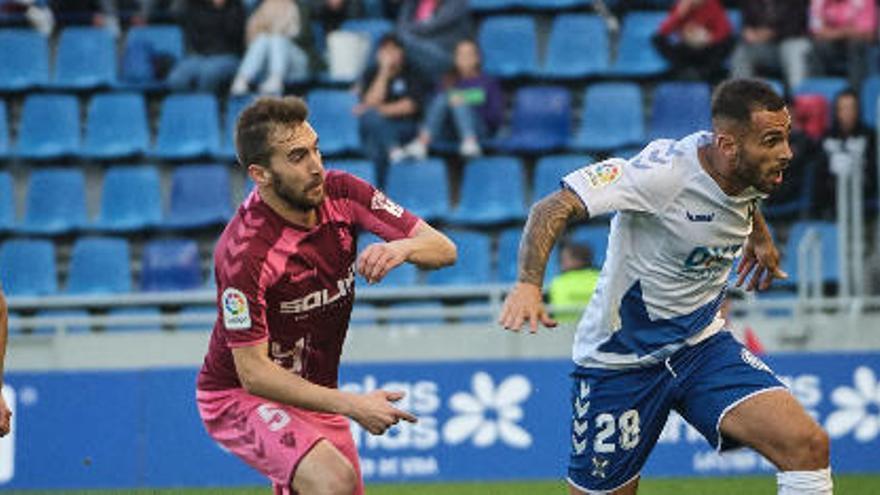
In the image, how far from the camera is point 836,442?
13516mm

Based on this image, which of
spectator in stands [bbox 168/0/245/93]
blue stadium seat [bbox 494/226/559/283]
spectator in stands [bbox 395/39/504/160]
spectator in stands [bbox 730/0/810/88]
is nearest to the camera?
blue stadium seat [bbox 494/226/559/283]

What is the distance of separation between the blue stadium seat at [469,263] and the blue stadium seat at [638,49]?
239cm

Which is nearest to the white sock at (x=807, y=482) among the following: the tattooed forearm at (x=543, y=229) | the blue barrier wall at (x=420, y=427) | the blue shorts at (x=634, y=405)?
the blue shorts at (x=634, y=405)

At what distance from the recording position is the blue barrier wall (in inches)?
532

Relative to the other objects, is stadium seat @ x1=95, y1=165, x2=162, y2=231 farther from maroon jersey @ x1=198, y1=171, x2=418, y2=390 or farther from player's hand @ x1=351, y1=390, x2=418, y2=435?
player's hand @ x1=351, y1=390, x2=418, y2=435

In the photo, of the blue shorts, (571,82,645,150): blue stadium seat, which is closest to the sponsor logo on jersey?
the blue shorts

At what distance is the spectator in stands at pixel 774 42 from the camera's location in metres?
17.5

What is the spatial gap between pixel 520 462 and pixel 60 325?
12.8ft

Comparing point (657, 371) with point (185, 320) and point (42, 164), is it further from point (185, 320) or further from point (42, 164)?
point (42, 164)

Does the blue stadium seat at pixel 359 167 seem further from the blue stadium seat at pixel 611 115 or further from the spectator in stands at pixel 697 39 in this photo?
the spectator in stands at pixel 697 39

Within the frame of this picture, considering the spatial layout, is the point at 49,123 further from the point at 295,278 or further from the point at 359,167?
the point at 295,278

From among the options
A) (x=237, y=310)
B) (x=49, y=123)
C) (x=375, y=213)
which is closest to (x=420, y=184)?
(x=49, y=123)

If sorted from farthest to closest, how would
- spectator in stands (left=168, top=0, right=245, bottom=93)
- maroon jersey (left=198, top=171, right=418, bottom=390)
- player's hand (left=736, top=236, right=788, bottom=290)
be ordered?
1. spectator in stands (left=168, top=0, right=245, bottom=93)
2. player's hand (left=736, top=236, right=788, bottom=290)
3. maroon jersey (left=198, top=171, right=418, bottom=390)

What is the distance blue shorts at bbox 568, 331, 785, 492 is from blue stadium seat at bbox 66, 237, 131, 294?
31.2 ft
